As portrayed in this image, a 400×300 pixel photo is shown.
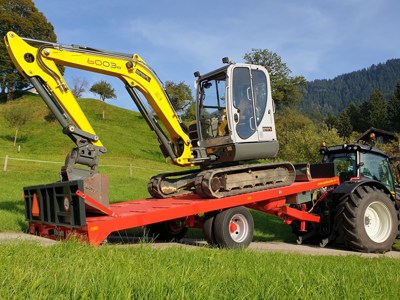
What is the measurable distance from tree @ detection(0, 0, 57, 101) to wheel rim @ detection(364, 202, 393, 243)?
52386 mm

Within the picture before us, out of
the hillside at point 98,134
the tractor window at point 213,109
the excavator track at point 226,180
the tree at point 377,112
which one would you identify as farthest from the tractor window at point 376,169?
the tree at point 377,112

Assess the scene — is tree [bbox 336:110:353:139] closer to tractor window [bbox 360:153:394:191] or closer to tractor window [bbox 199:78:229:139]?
tractor window [bbox 360:153:394:191]

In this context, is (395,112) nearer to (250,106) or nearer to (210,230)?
(250,106)

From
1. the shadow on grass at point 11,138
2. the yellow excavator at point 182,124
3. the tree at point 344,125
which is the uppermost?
the tree at point 344,125

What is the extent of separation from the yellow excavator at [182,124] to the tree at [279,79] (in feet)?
147

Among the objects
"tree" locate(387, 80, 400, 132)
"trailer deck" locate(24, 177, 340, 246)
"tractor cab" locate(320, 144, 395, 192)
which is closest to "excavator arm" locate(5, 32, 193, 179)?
"trailer deck" locate(24, 177, 340, 246)

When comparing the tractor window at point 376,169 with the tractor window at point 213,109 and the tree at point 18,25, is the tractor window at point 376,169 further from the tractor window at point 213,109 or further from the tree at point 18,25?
the tree at point 18,25

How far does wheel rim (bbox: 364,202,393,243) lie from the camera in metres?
9.02

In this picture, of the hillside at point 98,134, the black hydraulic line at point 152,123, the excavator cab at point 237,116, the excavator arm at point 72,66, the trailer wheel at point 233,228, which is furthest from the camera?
the hillside at point 98,134

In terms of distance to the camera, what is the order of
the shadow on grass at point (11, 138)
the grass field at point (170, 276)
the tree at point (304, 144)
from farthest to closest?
the shadow on grass at point (11, 138) → the tree at point (304, 144) → the grass field at point (170, 276)

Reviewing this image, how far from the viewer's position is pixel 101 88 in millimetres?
66562

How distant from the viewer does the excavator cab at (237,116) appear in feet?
28.2

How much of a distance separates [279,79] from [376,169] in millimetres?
47124

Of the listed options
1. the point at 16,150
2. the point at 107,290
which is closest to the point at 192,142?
the point at 107,290
